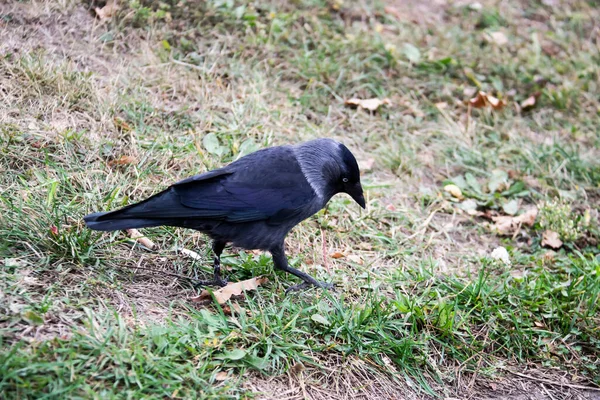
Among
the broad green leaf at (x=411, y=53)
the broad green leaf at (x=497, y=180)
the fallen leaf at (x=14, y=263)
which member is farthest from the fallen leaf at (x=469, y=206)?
the fallen leaf at (x=14, y=263)

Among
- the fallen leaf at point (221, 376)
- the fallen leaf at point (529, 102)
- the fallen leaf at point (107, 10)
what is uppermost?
the fallen leaf at point (107, 10)

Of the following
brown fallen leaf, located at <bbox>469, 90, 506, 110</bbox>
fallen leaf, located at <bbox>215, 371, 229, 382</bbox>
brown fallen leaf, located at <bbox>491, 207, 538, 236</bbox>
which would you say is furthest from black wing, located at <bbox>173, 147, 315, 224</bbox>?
brown fallen leaf, located at <bbox>469, 90, 506, 110</bbox>

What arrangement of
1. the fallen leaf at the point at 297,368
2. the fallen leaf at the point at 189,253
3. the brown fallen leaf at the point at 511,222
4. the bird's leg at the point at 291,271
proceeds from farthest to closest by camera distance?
the brown fallen leaf at the point at 511,222, the fallen leaf at the point at 189,253, the bird's leg at the point at 291,271, the fallen leaf at the point at 297,368

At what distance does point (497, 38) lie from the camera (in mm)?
7309

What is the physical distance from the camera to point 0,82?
485 cm

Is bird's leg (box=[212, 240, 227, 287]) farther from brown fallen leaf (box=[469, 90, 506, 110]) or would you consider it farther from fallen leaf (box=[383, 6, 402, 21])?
fallen leaf (box=[383, 6, 402, 21])

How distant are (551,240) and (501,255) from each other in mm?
532

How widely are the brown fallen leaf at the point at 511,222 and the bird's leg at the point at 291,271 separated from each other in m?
1.81

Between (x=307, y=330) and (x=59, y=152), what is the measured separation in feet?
7.48

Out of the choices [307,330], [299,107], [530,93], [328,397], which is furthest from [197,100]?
[530,93]

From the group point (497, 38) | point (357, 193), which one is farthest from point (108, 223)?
point (497, 38)

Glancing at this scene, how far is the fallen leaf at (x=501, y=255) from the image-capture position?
15.7 feet

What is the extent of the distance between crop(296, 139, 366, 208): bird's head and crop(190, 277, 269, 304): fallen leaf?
0.75m

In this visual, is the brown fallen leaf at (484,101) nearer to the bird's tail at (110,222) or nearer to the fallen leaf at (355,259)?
the fallen leaf at (355,259)
